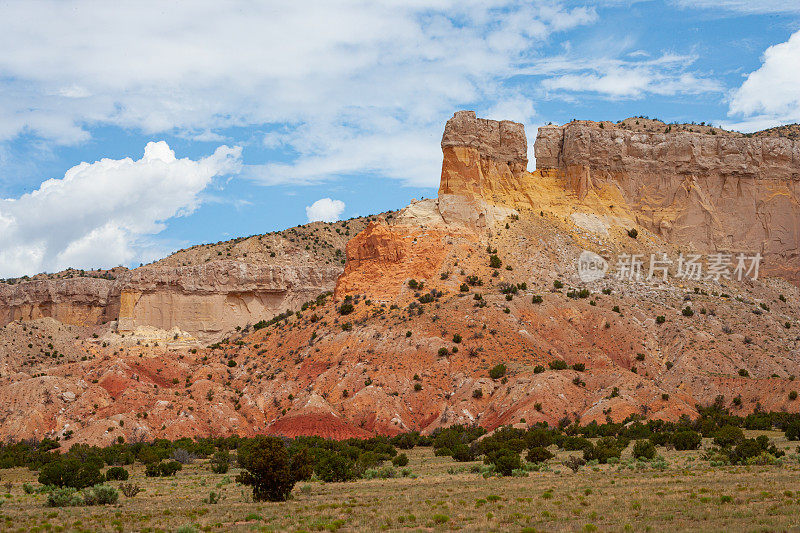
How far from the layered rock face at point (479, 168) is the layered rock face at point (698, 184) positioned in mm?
5674

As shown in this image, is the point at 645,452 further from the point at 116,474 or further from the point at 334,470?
the point at 116,474

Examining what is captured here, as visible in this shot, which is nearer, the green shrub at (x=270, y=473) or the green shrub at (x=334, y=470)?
the green shrub at (x=270, y=473)

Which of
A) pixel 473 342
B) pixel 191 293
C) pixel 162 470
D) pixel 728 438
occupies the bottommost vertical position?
pixel 162 470

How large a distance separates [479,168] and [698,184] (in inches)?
815

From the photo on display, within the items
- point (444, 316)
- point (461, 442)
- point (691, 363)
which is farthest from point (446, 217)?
point (461, 442)

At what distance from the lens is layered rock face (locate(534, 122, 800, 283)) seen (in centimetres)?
7200

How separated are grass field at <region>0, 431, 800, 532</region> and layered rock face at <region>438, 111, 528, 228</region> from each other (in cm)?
3806

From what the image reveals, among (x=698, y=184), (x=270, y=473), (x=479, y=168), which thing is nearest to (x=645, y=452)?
(x=270, y=473)

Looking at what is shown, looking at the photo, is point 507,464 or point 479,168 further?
point 479,168

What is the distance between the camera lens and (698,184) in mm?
72562

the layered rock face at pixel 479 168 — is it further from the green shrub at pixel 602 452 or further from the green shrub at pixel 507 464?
the green shrub at pixel 507 464

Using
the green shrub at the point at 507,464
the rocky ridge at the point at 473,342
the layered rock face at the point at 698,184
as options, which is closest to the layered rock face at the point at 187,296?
the rocky ridge at the point at 473,342

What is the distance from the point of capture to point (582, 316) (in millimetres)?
57875

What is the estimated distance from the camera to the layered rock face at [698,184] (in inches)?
2835
